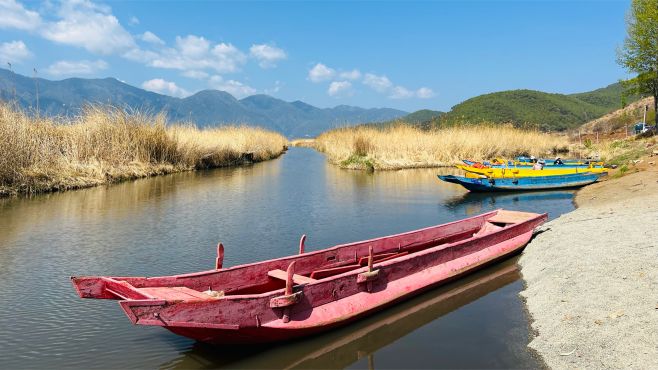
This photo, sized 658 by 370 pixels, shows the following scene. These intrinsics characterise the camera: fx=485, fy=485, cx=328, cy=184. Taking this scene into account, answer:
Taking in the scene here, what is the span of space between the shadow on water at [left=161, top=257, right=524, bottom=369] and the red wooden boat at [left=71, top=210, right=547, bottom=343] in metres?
0.17

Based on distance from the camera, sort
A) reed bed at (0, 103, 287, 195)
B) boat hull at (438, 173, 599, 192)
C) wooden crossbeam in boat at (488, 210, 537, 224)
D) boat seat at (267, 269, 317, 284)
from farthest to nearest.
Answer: boat hull at (438, 173, 599, 192) → reed bed at (0, 103, 287, 195) → wooden crossbeam in boat at (488, 210, 537, 224) → boat seat at (267, 269, 317, 284)

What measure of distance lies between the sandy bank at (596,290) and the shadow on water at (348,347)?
67 centimetres

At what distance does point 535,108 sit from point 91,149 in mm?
84383

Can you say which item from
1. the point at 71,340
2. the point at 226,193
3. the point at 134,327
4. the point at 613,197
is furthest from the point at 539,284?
the point at 226,193

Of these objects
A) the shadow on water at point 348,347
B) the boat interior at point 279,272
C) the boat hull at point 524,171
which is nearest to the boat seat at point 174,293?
the boat interior at point 279,272

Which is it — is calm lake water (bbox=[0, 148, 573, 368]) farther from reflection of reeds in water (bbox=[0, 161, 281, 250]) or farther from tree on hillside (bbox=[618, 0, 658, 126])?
tree on hillside (bbox=[618, 0, 658, 126])

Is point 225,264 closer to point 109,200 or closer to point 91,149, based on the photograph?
point 109,200

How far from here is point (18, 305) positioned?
696cm

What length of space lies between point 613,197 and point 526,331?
33.4ft

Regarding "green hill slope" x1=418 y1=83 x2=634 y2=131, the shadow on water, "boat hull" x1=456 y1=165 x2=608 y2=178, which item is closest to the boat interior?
the shadow on water

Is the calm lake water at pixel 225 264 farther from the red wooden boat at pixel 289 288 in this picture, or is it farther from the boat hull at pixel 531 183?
the boat hull at pixel 531 183

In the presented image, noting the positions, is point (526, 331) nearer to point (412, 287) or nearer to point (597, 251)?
point (412, 287)

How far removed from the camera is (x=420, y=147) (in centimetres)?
3038

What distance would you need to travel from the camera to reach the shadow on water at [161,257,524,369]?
528 cm
